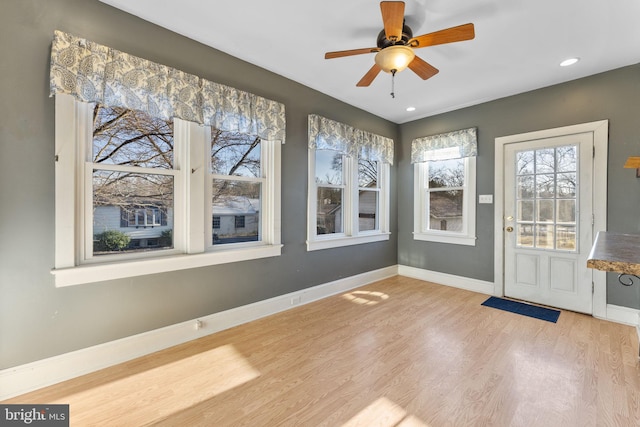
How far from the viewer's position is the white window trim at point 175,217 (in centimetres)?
192

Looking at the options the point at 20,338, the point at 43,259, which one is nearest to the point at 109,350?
the point at 20,338

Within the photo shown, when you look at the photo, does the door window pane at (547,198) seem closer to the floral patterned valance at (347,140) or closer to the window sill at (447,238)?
the window sill at (447,238)

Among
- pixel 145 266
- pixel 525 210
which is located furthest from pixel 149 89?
pixel 525 210

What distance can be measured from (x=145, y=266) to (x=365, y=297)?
261cm

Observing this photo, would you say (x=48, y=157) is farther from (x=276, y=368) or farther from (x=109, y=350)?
(x=276, y=368)

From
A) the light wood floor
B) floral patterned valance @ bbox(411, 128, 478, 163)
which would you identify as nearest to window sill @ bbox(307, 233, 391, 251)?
the light wood floor

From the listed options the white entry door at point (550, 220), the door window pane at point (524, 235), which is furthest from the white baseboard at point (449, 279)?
the door window pane at point (524, 235)

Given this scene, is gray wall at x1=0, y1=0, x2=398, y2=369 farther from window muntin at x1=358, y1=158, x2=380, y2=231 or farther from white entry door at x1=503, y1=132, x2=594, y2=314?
white entry door at x1=503, y1=132, x2=594, y2=314

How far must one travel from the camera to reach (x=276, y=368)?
2.11m

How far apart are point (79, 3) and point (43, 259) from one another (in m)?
1.86

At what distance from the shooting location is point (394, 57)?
2.03 metres

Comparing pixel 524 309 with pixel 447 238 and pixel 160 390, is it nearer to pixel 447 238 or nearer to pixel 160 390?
pixel 447 238

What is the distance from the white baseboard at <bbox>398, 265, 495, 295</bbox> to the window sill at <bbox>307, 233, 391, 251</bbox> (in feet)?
2.38

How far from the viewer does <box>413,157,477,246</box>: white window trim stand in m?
3.98
